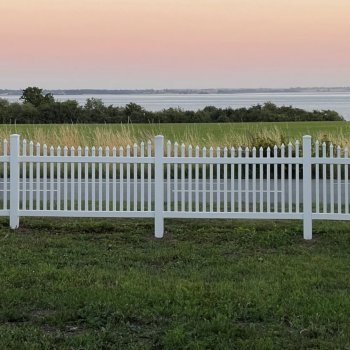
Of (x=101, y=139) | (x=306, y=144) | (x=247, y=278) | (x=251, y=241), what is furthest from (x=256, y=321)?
(x=101, y=139)

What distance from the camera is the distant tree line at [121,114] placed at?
38.5m

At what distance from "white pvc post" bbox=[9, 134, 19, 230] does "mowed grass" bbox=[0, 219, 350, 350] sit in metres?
0.24

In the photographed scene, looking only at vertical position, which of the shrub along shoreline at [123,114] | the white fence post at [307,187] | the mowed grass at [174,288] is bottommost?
the mowed grass at [174,288]

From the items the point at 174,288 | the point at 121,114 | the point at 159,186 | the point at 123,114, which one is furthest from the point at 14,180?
the point at 123,114

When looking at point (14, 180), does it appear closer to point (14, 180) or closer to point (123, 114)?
point (14, 180)

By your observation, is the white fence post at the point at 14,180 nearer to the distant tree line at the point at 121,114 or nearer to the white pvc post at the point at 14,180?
the white pvc post at the point at 14,180

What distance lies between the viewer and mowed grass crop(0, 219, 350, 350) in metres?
4.80

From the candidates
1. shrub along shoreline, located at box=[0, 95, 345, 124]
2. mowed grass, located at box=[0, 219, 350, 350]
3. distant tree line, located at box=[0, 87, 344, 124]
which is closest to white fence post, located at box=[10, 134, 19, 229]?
mowed grass, located at box=[0, 219, 350, 350]

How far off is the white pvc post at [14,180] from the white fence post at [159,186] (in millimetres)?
2098

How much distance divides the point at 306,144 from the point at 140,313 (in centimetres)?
453

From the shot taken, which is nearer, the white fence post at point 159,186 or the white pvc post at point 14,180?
the white fence post at point 159,186

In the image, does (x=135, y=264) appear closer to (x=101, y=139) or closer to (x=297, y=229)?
(x=297, y=229)

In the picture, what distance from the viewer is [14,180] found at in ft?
30.9

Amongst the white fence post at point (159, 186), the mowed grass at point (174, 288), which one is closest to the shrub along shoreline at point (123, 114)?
the white fence post at point (159, 186)
